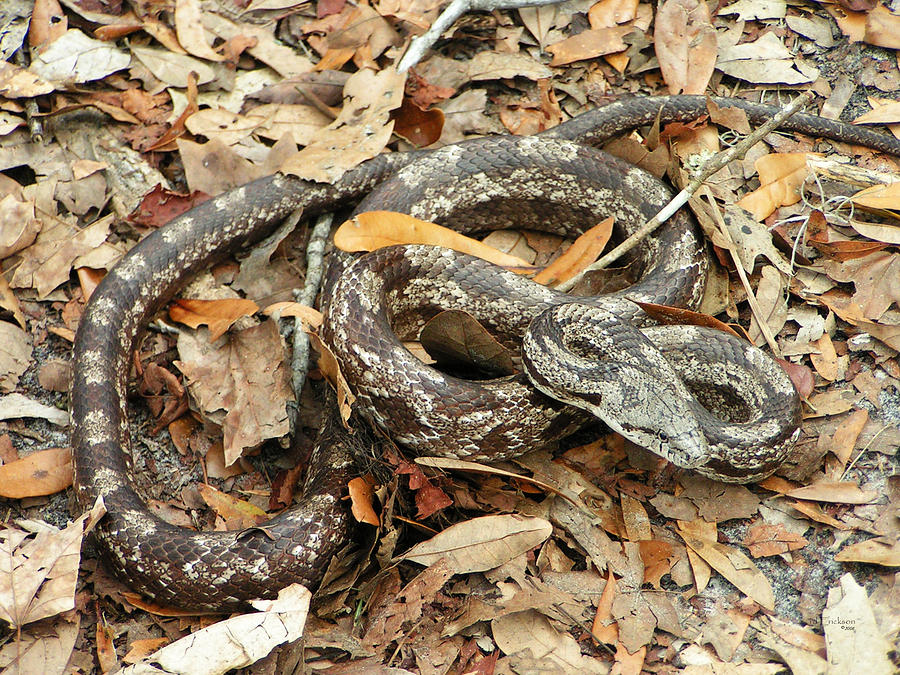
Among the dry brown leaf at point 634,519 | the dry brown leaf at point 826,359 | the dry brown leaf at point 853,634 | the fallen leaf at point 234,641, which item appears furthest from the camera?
the dry brown leaf at point 826,359

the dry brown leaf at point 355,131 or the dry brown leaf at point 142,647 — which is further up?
the dry brown leaf at point 355,131

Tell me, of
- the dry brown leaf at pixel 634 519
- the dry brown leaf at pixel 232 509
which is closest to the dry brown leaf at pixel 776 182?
the dry brown leaf at pixel 634 519

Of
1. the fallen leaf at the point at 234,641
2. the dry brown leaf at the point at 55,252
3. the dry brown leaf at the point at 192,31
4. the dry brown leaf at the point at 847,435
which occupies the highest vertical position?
the dry brown leaf at the point at 192,31

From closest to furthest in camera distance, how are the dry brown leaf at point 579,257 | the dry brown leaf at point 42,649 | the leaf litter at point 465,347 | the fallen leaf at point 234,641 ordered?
1. the fallen leaf at point 234,641
2. the dry brown leaf at point 42,649
3. the leaf litter at point 465,347
4. the dry brown leaf at point 579,257

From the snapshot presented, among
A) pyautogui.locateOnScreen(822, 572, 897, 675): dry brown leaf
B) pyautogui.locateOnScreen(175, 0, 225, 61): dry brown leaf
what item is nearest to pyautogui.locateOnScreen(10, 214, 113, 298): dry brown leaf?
pyautogui.locateOnScreen(175, 0, 225, 61): dry brown leaf

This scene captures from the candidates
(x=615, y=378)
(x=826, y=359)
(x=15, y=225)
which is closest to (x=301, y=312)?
(x=615, y=378)

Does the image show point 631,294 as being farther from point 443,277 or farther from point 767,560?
point 767,560

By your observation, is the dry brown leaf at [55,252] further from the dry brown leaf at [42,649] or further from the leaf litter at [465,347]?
the dry brown leaf at [42,649]
